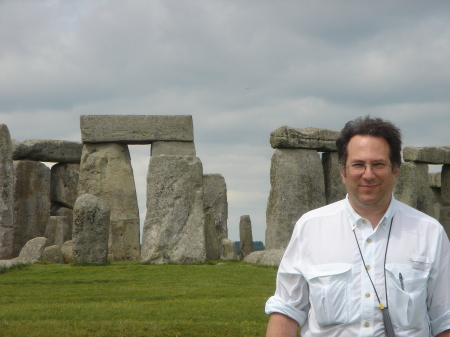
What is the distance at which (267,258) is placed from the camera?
13.4 m

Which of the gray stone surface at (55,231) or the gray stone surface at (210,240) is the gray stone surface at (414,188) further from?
the gray stone surface at (55,231)

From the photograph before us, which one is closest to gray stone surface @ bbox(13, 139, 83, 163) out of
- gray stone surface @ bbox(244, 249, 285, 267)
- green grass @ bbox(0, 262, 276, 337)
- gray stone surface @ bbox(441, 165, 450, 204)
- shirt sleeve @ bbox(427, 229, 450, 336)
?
green grass @ bbox(0, 262, 276, 337)

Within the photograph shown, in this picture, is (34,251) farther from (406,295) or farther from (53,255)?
(406,295)

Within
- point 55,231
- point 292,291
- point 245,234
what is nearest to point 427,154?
point 245,234

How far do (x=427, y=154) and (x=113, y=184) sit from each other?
8.06 m

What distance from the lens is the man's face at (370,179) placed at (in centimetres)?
323

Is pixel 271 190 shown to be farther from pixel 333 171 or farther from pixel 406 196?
pixel 406 196

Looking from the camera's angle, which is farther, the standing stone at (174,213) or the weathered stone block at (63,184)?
the weathered stone block at (63,184)

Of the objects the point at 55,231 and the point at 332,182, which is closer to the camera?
Result: the point at 332,182

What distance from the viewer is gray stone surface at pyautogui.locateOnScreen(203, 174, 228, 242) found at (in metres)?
19.5

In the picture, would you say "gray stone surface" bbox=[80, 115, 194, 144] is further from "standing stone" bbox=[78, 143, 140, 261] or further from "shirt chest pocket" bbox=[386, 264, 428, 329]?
"shirt chest pocket" bbox=[386, 264, 428, 329]

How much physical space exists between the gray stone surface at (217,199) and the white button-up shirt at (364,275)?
16082 mm

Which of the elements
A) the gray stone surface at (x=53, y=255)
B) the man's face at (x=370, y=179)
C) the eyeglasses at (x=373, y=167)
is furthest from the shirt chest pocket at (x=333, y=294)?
the gray stone surface at (x=53, y=255)

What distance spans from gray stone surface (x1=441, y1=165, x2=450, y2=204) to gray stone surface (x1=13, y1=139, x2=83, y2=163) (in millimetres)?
10666
